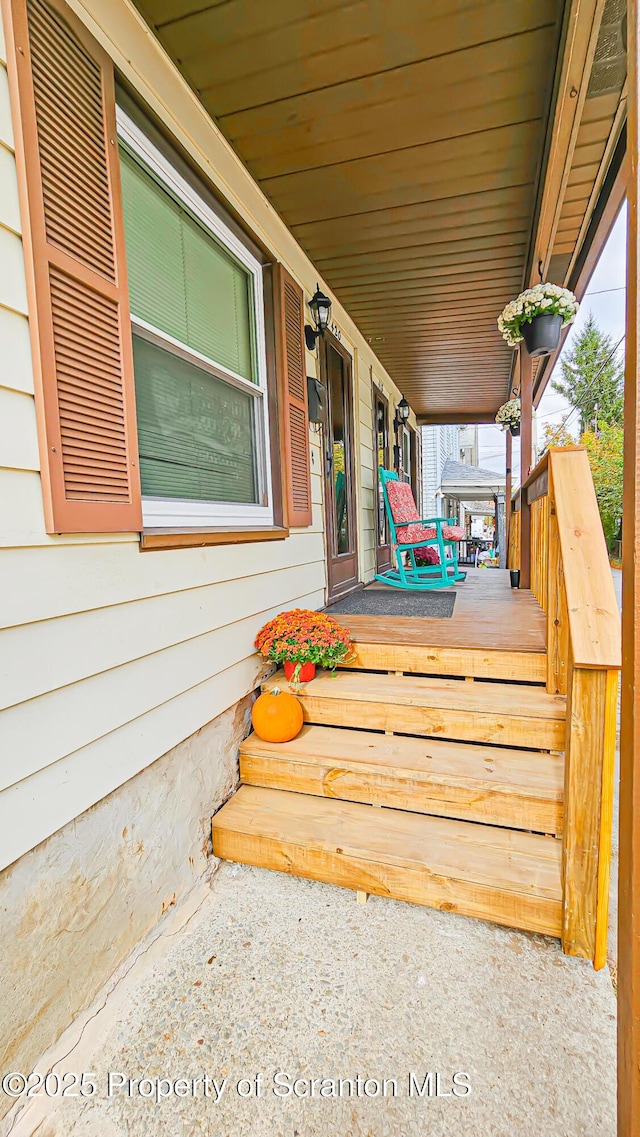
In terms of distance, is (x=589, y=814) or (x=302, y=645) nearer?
(x=589, y=814)

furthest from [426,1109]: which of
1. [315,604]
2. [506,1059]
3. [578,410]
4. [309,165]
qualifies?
[578,410]

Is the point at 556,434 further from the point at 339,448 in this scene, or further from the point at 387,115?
the point at 387,115

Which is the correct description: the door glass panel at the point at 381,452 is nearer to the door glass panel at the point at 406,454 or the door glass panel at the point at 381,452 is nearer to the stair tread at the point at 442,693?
the door glass panel at the point at 406,454

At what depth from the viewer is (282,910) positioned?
169 centimetres

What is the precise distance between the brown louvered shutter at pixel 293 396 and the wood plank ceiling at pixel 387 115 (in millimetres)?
467

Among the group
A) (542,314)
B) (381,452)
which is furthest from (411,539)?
(542,314)

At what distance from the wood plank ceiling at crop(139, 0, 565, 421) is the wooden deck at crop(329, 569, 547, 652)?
228cm

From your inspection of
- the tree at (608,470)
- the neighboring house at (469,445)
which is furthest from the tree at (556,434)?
the neighboring house at (469,445)

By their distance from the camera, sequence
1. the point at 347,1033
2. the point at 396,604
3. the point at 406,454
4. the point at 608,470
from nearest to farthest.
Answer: the point at 347,1033
the point at 396,604
the point at 406,454
the point at 608,470

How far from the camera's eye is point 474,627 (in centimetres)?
273

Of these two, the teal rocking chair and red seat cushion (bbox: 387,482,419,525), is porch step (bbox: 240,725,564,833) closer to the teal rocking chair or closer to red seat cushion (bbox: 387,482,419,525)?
the teal rocking chair

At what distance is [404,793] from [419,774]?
100 mm

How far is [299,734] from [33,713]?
1242 millimetres

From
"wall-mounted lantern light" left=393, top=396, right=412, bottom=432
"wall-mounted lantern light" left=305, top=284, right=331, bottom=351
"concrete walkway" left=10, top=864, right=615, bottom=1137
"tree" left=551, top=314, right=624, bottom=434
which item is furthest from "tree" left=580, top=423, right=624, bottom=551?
"concrete walkway" left=10, top=864, right=615, bottom=1137
